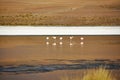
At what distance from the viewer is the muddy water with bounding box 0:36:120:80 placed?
2.00 m

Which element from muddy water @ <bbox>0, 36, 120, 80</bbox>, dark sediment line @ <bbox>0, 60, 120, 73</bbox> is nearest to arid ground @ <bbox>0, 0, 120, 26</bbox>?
muddy water @ <bbox>0, 36, 120, 80</bbox>

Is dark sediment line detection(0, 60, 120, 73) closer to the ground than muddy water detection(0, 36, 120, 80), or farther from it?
closer to the ground

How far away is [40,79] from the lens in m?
2.02

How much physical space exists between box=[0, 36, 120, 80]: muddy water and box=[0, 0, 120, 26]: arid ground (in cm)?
A: 12

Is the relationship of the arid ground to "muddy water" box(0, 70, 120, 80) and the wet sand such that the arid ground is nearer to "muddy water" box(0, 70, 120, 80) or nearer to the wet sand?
the wet sand

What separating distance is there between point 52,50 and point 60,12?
319 mm

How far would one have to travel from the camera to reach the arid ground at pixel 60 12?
6.54 ft

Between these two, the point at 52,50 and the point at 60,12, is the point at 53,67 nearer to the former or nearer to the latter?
the point at 52,50

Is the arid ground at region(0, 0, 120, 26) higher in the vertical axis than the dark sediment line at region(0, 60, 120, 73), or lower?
higher

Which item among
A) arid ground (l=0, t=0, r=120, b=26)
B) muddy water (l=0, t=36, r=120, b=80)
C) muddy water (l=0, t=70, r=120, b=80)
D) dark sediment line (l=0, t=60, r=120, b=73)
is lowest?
muddy water (l=0, t=70, r=120, b=80)

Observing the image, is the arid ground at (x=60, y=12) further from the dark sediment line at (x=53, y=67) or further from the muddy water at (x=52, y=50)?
the dark sediment line at (x=53, y=67)

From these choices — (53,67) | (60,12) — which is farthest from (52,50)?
(60,12)

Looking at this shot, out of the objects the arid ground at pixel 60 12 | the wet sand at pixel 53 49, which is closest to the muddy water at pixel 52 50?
the wet sand at pixel 53 49

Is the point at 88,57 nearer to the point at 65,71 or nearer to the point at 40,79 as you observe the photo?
the point at 65,71
